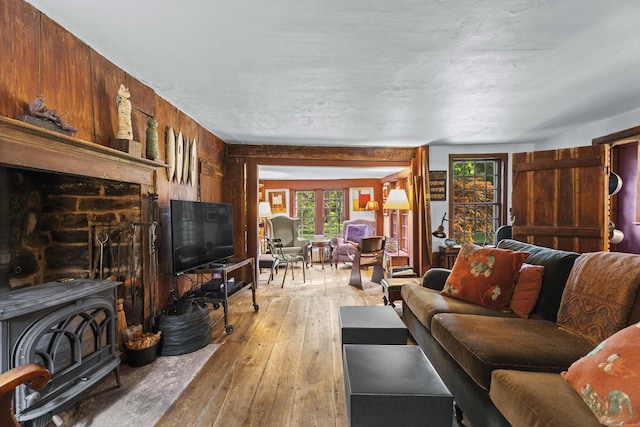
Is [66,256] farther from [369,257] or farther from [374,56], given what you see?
[369,257]

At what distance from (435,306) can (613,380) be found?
4.08ft

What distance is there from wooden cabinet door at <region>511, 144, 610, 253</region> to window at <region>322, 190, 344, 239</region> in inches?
197

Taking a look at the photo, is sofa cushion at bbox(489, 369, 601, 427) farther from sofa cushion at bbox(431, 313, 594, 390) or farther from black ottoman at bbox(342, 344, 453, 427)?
black ottoman at bbox(342, 344, 453, 427)

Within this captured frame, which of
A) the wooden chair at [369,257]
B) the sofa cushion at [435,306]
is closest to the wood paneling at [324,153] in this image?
the wooden chair at [369,257]

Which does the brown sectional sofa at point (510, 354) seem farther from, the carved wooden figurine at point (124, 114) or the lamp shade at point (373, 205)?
the lamp shade at point (373, 205)

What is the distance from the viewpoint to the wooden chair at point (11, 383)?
883mm

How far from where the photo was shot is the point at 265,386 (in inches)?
84.7

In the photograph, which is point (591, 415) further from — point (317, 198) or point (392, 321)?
point (317, 198)

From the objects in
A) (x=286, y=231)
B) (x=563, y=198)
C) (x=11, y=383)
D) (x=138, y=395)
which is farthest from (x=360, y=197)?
(x=11, y=383)

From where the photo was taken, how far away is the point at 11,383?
0.89 meters

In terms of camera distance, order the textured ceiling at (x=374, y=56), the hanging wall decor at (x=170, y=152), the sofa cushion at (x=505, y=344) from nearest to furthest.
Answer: the sofa cushion at (x=505, y=344) → the textured ceiling at (x=374, y=56) → the hanging wall decor at (x=170, y=152)

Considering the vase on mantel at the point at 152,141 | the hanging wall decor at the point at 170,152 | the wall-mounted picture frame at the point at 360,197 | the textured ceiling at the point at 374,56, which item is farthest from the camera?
the wall-mounted picture frame at the point at 360,197

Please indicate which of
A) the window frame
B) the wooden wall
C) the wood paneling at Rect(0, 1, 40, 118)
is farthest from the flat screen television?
the window frame

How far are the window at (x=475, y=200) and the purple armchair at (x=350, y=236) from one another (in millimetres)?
2436
